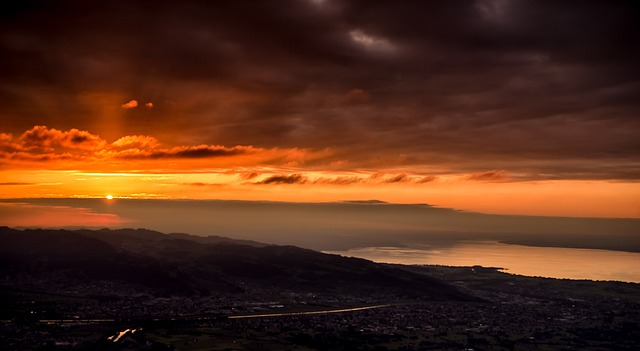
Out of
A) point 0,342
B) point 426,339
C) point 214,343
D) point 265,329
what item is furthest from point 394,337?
point 0,342

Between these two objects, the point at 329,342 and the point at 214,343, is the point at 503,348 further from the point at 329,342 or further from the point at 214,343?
the point at 214,343

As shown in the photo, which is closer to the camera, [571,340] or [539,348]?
[539,348]

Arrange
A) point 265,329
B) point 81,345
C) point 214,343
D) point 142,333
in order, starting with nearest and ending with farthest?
point 81,345 < point 214,343 < point 142,333 < point 265,329

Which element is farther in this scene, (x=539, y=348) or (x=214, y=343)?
(x=539, y=348)

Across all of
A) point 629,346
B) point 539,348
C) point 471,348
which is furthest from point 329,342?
point 629,346

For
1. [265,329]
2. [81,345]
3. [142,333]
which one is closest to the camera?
[81,345]

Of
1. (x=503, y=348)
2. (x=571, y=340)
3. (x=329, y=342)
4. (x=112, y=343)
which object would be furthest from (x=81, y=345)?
(x=571, y=340)

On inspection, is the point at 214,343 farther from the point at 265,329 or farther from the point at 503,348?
the point at 503,348

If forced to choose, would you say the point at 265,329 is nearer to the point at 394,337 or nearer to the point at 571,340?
the point at 394,337

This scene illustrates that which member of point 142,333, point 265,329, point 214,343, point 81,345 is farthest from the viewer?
point 265,329
